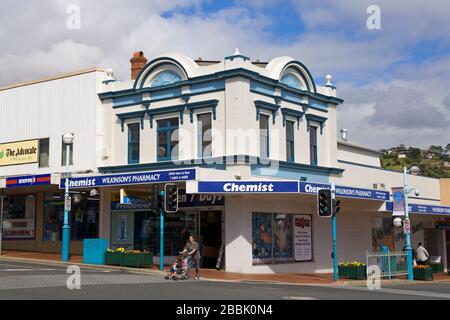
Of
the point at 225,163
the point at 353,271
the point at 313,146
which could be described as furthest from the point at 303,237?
the point at 225,163

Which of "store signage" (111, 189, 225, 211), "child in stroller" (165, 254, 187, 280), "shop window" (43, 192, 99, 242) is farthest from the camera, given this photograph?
"shop window" (43, 192, 99, 242)

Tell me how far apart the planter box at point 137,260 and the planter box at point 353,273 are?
7512mm

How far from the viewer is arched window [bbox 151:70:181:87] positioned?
28.9 metres

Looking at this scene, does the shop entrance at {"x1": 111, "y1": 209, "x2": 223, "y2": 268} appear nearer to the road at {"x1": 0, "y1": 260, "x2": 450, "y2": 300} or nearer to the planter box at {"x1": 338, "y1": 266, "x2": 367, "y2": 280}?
the planter box at {"x1": 338, "y1": 266, "x2": 367, "y2": 280}

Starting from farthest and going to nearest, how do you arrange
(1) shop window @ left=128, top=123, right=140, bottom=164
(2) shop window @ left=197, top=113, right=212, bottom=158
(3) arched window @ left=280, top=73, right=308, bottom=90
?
(1) shop window @ left=128, top=123, right=140, bottom=164, (3) arched window @ left=280, top=73, right=308, bottom=90, (2) shop window @ left=197, top=113, right=212, bottom=158

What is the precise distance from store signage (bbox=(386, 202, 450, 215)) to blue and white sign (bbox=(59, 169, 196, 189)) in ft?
39.3

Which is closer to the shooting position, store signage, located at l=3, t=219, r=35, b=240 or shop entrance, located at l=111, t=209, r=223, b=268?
shop entrance, located at l=111, t=209, r=223, b=268

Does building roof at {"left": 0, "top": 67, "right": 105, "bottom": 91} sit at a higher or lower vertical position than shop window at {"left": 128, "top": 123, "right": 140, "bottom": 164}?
higher

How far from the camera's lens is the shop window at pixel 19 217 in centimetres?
3394

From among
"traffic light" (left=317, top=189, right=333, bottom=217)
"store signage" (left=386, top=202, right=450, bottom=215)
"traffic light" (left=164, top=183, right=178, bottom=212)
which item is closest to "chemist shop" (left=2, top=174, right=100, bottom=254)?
"traffic light" (left=164, top=183, right=178, bottom=212)

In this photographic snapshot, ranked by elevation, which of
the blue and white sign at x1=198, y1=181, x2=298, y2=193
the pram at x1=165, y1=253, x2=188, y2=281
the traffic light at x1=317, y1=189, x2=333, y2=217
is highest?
the blue and white sign at x1=198, y1=181, x2=298, y2=193

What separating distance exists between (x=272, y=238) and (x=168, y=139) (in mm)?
6345

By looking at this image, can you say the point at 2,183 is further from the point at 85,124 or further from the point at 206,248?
the point at 206,248
